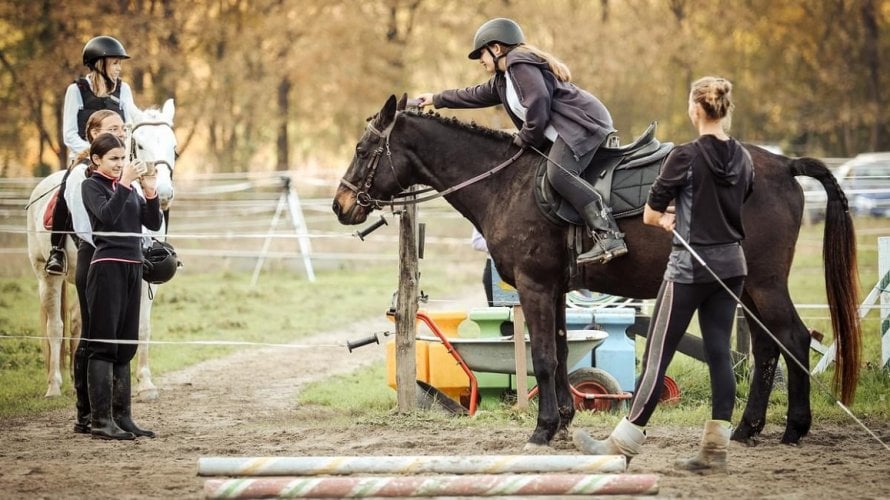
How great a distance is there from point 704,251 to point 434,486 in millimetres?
1910

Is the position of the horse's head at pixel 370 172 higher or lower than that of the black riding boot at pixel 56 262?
higher

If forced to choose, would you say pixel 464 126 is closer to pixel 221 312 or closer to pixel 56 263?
pixel 56 263

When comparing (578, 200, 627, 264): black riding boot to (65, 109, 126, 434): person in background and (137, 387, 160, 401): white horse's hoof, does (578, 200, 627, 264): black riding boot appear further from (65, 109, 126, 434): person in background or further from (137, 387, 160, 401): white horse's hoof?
(137, 387, 160, 401): white horse's hoof

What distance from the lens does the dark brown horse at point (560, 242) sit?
6.34 meters

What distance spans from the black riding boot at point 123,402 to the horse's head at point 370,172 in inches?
72.8

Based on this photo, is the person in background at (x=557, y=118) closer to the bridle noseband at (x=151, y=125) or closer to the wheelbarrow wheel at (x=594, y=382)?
the wheelbarrow wheel at (x=594, y=382)

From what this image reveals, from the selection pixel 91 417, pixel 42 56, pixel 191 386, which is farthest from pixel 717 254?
pixel 42 56

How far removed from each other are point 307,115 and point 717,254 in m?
27.6

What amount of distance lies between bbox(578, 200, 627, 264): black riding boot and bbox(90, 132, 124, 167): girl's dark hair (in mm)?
3168

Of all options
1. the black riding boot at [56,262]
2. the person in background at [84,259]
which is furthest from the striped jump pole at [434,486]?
the black riding boot at [56,262]

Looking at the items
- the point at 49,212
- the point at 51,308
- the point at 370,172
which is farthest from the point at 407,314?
the point at 51,308

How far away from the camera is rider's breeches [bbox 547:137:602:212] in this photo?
6.38 meters

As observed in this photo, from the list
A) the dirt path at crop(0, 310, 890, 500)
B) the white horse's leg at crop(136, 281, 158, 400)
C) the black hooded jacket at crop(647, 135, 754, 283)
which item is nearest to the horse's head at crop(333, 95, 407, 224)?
the dirt path at crop(0, 310, 890, 500)

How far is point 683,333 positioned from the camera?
→ 550 centimetres
